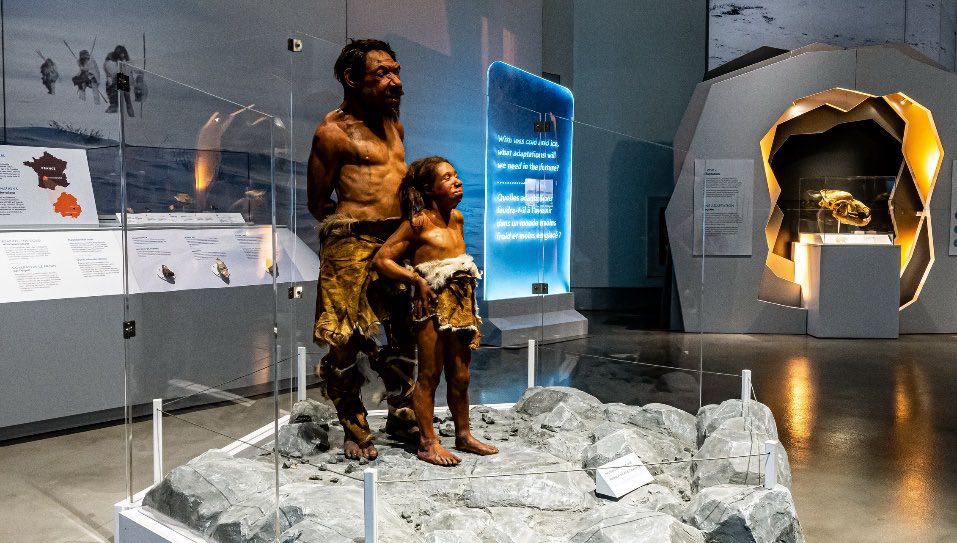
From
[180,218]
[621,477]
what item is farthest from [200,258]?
[621,477]

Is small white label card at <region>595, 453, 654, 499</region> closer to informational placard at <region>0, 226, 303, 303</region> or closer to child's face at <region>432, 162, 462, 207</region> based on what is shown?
child's face at <region>432, 162, 462, 207</region>

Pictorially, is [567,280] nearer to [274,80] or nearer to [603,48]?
[274,80]

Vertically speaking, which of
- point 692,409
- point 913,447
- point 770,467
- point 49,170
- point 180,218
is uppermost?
point 49,170

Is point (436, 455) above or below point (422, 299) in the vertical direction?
below

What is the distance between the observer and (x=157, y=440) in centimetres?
318

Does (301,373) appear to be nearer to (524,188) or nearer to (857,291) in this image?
(524,188)

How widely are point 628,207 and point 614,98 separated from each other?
6240 millimetres

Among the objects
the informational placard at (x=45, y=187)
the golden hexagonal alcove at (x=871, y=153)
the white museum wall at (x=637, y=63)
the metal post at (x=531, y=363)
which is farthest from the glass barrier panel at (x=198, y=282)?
the golden hexagonal alcove at (x=871, y=153)

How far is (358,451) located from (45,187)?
2.95m

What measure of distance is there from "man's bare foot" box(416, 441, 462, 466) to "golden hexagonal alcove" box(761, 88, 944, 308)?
6.67 meters

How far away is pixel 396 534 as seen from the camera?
248cm

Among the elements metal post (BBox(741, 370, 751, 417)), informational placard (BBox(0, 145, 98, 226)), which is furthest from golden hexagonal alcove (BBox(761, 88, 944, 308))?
informational placard (BBox(0, 145, 98, 226))

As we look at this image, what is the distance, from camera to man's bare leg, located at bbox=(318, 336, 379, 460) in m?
3.52

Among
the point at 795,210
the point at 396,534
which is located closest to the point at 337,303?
the point at 396,534
